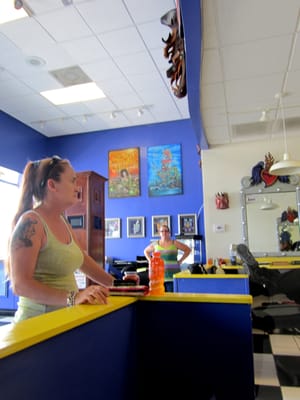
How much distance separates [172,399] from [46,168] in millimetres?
1200

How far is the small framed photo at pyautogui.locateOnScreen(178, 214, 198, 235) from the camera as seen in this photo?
6389 millimetres

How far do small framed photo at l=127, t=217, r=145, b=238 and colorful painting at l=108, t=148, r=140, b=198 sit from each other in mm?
519

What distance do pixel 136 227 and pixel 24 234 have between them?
5.43 metres

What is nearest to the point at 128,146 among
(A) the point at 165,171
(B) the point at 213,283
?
(A) the point at 165,171

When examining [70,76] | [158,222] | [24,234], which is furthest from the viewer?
[158,222]

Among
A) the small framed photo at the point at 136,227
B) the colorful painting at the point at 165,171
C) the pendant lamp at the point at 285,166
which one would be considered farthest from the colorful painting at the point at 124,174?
the pendant lamp at the point at 285,166

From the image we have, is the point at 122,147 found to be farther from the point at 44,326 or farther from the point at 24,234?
the point at 44,326

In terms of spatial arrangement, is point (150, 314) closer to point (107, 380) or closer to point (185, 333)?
point (185, 333)

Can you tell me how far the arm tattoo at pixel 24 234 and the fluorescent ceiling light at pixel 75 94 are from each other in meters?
4.33

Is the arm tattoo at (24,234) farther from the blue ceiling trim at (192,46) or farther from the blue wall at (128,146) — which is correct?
the blue wall at (128,146)

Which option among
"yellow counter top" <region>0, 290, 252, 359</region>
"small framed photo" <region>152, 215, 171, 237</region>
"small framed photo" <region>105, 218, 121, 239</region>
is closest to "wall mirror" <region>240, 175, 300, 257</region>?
"small framed photo" <region>152, 215, 171, 237</region>

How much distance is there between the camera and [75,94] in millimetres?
5520

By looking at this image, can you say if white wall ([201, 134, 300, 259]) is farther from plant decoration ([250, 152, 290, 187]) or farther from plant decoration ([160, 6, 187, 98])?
plant decoration ([160, 6, 187, 98])

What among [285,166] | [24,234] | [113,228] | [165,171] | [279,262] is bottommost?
[279,262]
